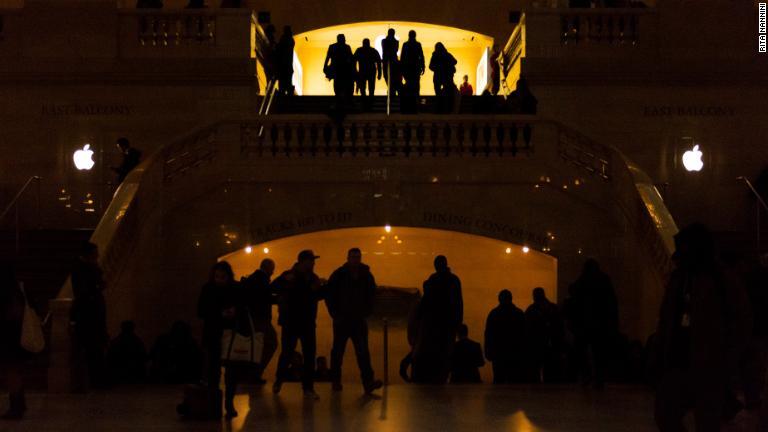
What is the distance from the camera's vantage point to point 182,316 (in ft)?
61.8

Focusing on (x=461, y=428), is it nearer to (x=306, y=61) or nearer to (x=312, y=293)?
(x=312, y=293)

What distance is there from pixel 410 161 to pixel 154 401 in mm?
7108

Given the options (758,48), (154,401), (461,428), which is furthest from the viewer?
(758,48)

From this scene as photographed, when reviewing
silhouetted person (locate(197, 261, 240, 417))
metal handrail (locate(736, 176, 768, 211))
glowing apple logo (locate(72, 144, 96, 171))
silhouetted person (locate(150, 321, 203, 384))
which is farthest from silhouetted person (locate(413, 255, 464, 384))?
glowing apple logo (locate(72, 144, 96, 171))

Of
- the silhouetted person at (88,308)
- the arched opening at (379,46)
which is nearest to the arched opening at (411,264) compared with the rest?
the silhouetted person at (88,308)

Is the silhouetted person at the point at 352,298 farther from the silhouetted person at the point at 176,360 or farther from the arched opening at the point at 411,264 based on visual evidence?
the arched opening at the point at 411,264

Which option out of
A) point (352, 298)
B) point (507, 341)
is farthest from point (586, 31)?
point (352, 298)

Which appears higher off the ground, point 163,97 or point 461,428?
point 163,97

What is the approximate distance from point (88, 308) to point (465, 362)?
468cm

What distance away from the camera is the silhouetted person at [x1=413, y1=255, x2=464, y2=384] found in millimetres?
14805

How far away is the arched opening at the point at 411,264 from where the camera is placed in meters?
20.2

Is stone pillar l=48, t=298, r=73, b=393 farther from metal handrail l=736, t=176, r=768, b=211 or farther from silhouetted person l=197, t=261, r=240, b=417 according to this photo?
metal handrail l=736, t=176, r=768, b=211

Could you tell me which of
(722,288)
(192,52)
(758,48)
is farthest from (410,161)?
(722,288)

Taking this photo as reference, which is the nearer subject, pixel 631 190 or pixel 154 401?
pixel 154 401
